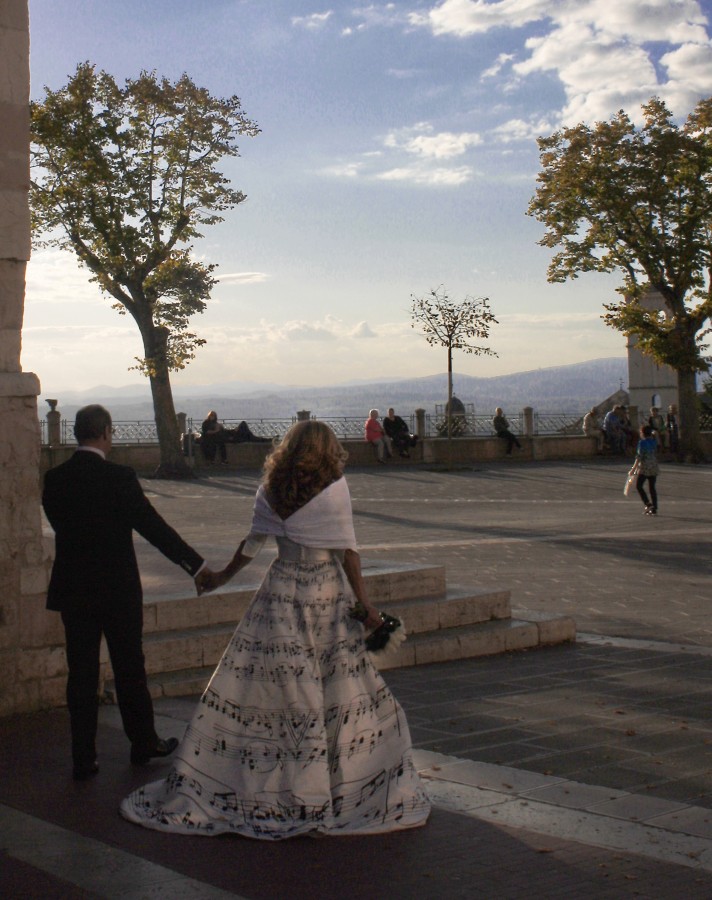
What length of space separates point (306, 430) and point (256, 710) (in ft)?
3.95

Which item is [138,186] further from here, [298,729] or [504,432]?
[298,729]

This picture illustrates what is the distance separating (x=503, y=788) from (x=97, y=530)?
7.34 feet

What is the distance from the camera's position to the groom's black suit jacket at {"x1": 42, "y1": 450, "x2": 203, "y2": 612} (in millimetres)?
5883

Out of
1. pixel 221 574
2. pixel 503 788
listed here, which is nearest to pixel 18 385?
pixel 221 574

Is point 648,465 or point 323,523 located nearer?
point 323,523

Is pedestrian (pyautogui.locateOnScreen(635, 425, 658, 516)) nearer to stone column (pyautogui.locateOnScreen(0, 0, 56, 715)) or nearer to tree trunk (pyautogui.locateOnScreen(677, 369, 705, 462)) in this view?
stone column (pyautogui.locateOnScreen(0, 0, 56, 715))

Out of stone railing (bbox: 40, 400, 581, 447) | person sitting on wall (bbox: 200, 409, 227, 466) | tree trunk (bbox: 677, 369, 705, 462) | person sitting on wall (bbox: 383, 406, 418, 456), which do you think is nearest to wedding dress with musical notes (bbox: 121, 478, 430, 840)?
person sitting on wall (bbox: 200, 409, 227, 466)

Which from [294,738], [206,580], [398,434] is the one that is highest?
[398,434]

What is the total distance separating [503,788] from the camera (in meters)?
5.54

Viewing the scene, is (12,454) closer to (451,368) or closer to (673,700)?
(673,700)

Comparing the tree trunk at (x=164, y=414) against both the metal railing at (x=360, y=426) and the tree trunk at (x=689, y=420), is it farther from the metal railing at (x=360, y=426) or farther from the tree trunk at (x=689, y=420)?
the tree trunk at (x=689, y=420)

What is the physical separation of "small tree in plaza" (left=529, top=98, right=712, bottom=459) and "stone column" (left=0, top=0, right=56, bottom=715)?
100ft

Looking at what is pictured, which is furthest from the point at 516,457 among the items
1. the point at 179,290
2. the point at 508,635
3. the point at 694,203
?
the point at 508,635

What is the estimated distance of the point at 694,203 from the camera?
36.1 meters
